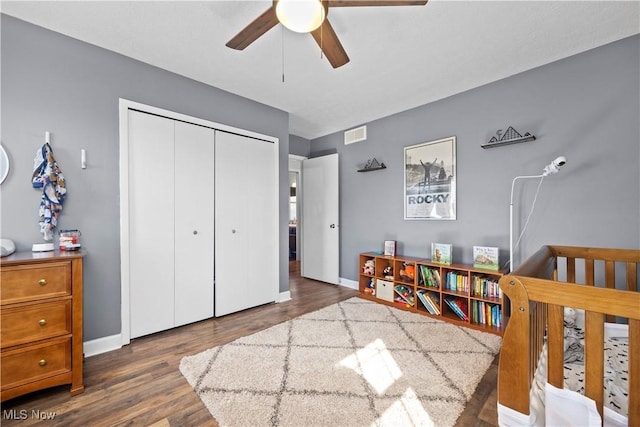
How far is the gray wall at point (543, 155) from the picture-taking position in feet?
6.83

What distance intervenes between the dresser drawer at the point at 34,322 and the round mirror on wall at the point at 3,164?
95cm

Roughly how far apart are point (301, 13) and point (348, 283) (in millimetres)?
3461

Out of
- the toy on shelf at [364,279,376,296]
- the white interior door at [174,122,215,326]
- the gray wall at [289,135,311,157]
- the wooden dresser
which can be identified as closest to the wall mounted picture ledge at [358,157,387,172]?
the gray wall at [289,135,311,157]

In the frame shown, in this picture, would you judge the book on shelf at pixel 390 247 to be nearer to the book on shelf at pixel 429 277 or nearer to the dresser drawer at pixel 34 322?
the book on shelf at pixel 429 277

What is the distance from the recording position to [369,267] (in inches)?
139

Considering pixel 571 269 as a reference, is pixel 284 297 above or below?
below

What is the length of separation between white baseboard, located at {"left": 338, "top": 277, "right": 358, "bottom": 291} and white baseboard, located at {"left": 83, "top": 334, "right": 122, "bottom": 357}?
2755 millimetres

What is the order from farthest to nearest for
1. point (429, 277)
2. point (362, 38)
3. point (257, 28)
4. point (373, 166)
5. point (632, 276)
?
point (373, 166) → point (429, 277) → point (362, 38) → point (632, 276) → point (257, 28)

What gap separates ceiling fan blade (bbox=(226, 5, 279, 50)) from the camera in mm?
1401

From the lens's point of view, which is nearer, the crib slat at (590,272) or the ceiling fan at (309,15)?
the ceiling fan at (309,15)

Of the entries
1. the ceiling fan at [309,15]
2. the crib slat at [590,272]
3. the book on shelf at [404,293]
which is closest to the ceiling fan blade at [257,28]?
the ceiling fan at [309,15]

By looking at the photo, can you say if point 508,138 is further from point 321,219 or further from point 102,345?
point 102,345

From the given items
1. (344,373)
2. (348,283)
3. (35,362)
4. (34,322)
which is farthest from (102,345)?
(348,283)

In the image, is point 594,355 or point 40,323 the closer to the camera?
point 594,355
